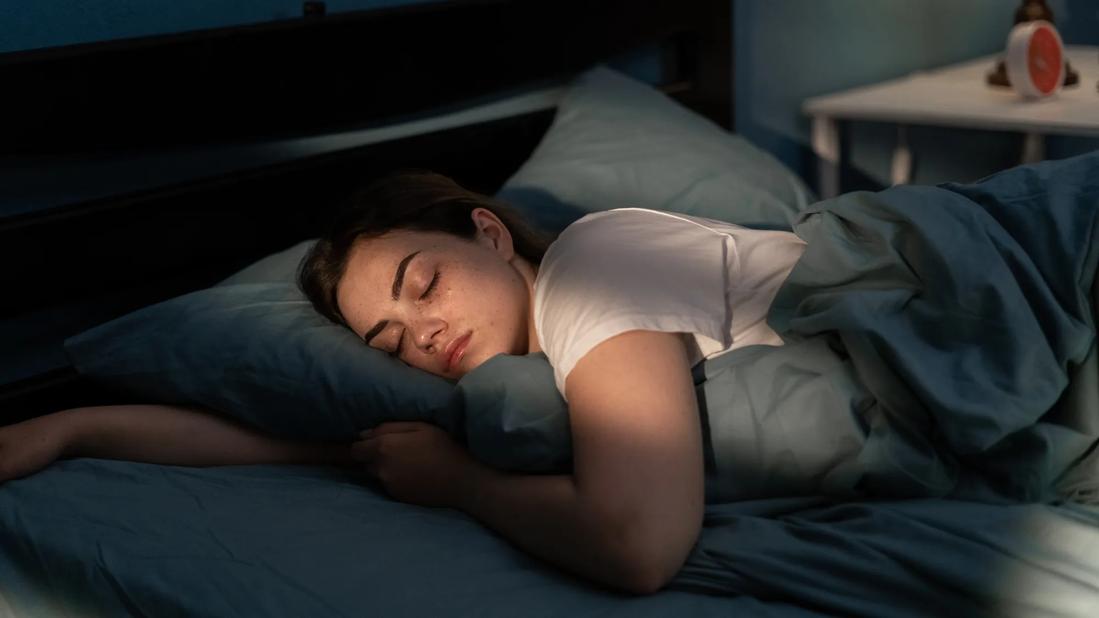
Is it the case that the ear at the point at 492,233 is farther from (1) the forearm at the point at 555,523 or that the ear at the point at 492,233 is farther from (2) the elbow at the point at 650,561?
(2) the elbow at the point at 650,561

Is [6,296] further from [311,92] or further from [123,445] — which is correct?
[311,92]

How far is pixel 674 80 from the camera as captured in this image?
2240 millimetres

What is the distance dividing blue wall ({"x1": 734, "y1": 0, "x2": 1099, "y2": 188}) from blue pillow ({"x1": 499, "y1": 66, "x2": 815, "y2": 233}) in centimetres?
64

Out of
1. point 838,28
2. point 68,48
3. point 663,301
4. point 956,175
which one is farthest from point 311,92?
point 956,175

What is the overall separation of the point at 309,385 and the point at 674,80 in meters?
1.19

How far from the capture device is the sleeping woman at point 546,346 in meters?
0.98

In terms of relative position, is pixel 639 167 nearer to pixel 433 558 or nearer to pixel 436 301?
pixel 436 301

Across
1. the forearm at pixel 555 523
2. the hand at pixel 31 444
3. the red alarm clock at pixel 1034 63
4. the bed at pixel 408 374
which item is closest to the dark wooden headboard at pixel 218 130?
the bed at pixel 408 374

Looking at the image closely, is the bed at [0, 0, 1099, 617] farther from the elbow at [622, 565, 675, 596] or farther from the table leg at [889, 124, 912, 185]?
the table leg at [889, 124, 912, 185]

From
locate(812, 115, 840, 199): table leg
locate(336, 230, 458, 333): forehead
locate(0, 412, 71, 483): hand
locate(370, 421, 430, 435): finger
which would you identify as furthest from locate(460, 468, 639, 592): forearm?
locate(812, 115, 840, 199): table leg

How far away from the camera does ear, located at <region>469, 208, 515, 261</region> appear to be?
50.1 inches

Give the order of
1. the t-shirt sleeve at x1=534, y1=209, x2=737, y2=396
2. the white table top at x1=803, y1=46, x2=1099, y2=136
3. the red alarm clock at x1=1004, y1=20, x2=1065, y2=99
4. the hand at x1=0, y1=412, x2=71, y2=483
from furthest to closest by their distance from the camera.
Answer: the red alarm clock at x1=1004, y1=20, x2=1065, y2=99 < the white table top at x1=803, y1=46, x2=1099, y2=136 < the hand at x1=0, y1=412, x2=71, y2=483 < the t-shirt sleeve at x1=534, y1=209, x2=737, y2=396

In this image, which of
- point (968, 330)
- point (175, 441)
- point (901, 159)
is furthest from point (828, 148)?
point (175, 441)

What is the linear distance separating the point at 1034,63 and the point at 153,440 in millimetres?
1513
